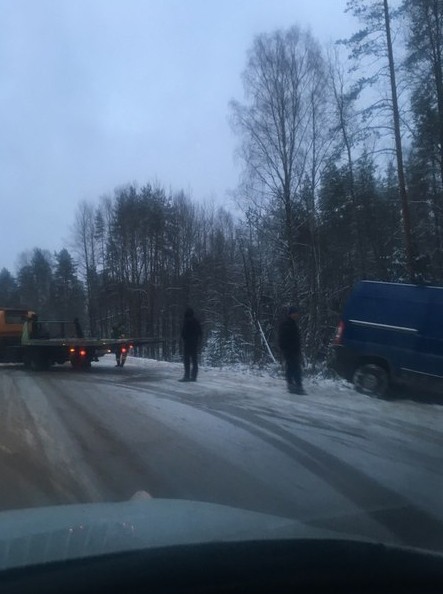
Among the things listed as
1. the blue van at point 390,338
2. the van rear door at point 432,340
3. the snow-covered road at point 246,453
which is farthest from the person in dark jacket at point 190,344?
the van rear door at point 432,340

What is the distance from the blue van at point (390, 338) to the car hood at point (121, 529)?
953 centimetres

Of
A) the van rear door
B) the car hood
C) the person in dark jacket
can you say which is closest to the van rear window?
the van rear door

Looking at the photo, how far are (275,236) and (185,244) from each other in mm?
25894

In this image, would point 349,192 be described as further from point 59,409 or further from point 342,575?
point 342,575

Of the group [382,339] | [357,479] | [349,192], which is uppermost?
[349,192]

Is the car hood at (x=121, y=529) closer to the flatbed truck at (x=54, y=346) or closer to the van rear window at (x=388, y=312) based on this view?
the van rear window at (x=388, y=312)

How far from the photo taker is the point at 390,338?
1467 centimetres

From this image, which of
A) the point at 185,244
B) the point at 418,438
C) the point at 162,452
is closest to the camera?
the point at 162,452

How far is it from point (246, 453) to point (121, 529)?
537cm

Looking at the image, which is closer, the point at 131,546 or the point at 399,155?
the point at 131,546

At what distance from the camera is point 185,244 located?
59.0 metres

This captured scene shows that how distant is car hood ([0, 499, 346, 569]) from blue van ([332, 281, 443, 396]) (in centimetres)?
953

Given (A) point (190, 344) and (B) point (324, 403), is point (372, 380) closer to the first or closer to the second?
(B) point (324, 403)

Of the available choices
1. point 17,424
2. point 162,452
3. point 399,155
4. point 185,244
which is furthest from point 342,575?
point 185,244
